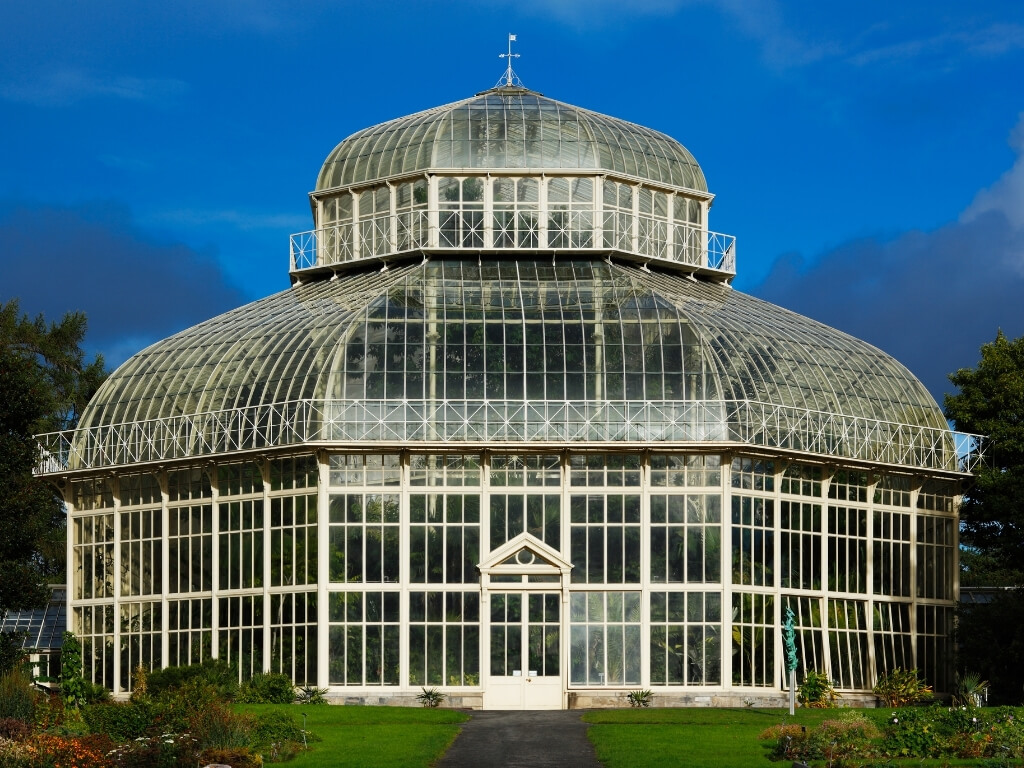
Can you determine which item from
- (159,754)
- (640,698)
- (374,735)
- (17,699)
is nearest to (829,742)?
(374,735)

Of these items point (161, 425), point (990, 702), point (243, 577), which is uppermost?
point (161, 425)

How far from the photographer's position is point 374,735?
167 ft

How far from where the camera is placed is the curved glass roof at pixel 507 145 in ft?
241

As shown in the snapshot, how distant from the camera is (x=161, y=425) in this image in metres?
68.9

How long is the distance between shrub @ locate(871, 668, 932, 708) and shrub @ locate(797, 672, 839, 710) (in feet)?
7.95

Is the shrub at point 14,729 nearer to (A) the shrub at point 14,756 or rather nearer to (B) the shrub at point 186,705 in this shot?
(A) the shrub at point 14,756

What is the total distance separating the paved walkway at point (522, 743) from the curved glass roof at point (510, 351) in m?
11.6

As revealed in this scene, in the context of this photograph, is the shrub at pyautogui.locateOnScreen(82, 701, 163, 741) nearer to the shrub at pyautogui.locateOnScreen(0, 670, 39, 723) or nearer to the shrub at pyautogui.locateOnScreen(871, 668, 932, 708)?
the shrub at pyautogui.locateOnScreen(0, 670, 39, 723)

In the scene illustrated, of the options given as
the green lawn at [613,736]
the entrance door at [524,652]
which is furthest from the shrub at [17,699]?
the entrance door at [524,652]

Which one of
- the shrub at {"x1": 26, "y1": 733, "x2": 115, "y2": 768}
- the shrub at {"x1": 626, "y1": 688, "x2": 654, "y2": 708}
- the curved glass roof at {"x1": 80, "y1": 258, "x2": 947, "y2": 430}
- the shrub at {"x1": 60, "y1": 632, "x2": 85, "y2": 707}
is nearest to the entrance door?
the shrub at {"x1": 626, "y1": 688, "x2": 654, "y2": 708}

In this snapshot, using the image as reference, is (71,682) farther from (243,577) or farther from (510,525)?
(510,525)

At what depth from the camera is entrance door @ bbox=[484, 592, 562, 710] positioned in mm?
63000

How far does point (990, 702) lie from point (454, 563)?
1958 centimetres

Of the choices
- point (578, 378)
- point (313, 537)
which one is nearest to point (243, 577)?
point (313, 537)
